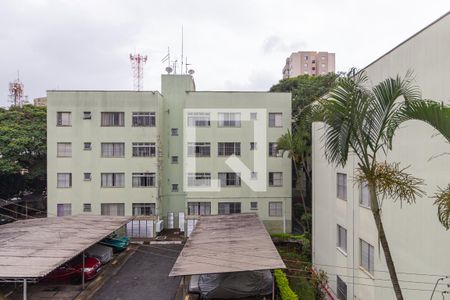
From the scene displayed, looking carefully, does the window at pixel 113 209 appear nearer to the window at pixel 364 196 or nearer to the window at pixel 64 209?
the window at pixel 64 209

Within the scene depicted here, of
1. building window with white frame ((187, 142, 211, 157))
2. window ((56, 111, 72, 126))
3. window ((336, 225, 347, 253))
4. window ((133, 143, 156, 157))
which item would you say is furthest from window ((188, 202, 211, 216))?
window ((336, 225, 347, 253))

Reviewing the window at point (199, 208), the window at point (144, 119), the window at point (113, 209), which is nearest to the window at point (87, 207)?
the window at point (113, 209)

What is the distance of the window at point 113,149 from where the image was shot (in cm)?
2497

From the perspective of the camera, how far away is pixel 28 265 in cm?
1181

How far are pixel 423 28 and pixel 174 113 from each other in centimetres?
2109

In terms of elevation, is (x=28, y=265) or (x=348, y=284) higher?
(x=28, y=265)

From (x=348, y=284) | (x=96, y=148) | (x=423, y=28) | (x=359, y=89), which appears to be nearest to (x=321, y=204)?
(x=348, y=284)

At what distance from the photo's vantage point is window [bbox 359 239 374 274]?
424 inches

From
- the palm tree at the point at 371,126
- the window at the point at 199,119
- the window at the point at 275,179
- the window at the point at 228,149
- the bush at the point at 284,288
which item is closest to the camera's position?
the palm tree at the point at 371,126

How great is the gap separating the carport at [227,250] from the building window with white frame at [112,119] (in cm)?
1105

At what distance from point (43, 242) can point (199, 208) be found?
12.4 metres

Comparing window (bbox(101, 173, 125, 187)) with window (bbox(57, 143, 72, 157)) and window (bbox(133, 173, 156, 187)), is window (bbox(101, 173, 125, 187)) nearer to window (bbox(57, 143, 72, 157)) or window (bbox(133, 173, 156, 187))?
window (bbox(133, 173, 156, 187))

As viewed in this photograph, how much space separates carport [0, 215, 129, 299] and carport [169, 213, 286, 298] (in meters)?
4.80

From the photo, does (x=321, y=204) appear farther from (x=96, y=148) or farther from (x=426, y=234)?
(x=96, y=148)
